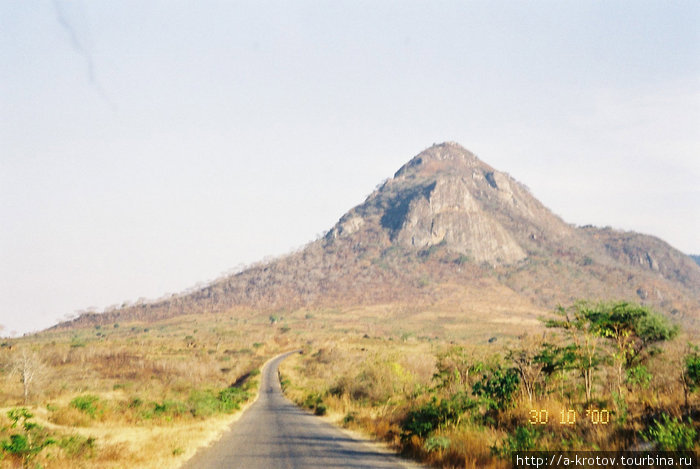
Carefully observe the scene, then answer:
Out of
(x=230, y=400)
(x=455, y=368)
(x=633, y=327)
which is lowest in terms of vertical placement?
(x=230, y=400)

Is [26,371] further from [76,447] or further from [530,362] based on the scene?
[530,362]

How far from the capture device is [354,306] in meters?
183

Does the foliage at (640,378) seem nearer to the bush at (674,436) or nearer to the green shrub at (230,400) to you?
the bush at (674,436)

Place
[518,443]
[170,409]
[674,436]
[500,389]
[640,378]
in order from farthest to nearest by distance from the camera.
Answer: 1. [170,409]
2. [500,389]
3. [640,378]
4. [518,443]
5. [674,436]

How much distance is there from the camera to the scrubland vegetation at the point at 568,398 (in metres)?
9.93

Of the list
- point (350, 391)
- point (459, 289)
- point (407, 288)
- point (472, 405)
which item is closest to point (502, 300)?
point (459, 289)

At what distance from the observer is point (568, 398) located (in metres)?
13.5

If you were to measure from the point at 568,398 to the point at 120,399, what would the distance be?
1103 inches

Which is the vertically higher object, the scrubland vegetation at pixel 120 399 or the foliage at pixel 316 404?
the scrubland vegetation at pixel 120 399

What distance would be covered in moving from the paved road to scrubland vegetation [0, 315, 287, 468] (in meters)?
0.98

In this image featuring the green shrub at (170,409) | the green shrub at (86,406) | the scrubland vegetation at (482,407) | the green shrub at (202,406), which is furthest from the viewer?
the green shrub at (202,406)

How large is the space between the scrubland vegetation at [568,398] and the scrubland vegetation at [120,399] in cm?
727

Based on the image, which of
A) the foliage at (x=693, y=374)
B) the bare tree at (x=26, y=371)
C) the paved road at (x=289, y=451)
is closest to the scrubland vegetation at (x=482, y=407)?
the foliage at (x=693, y=374)
